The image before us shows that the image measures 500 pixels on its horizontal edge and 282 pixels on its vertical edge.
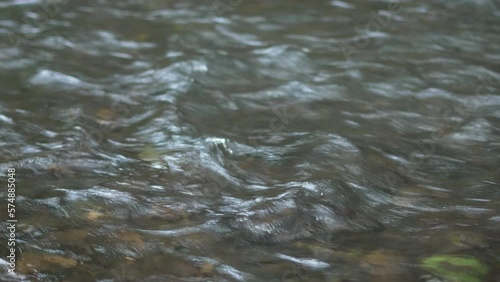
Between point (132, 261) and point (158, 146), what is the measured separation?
1182 millimetres

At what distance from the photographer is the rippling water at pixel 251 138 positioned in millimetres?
2902

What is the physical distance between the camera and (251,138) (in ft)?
13.3

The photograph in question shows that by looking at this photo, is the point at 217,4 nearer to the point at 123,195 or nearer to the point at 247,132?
the point at 247,132

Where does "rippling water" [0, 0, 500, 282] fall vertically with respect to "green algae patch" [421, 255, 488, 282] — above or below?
below

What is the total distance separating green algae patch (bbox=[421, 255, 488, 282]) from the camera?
2.72 m
